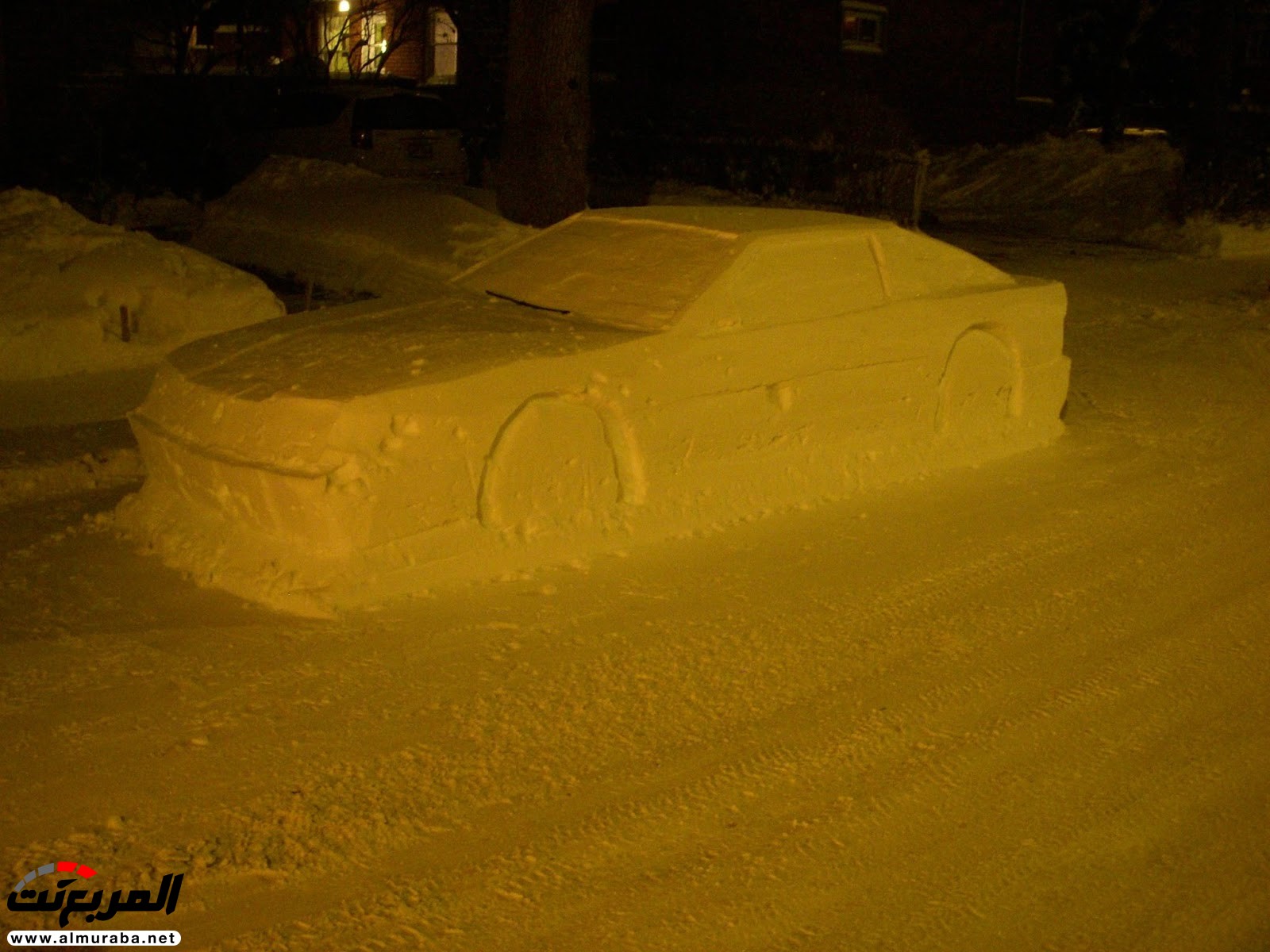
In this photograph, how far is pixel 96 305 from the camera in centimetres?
948

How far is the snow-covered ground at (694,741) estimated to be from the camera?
3537 mm

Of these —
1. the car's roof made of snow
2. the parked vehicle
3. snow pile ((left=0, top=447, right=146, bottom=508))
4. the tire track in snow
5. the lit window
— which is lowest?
the tire track in snow

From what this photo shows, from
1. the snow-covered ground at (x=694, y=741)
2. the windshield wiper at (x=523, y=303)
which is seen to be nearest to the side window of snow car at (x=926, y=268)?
the snow-covered ground at (x=694, y=741)

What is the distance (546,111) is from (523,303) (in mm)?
6589

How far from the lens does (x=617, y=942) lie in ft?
11.1

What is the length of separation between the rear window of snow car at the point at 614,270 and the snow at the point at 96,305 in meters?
2.86

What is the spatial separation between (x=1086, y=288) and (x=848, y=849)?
10.9 metres

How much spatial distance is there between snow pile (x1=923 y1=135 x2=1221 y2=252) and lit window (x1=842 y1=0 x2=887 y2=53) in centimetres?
253

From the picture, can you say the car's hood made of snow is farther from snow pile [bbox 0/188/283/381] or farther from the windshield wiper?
snow pile [bbox 0/188/283/381]

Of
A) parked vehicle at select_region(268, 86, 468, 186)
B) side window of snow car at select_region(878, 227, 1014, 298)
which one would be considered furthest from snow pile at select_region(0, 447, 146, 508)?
parked vehicle at select_region(268, 86, 468, 186)

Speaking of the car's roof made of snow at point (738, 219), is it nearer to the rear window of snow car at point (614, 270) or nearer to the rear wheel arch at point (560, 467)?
the rear window of snow car at point (614, 270)

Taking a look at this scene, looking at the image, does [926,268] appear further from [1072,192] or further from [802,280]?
[1072,192]

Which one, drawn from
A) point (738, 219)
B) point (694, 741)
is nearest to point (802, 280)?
point (738, 219)

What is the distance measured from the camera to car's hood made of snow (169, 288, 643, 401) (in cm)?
551
